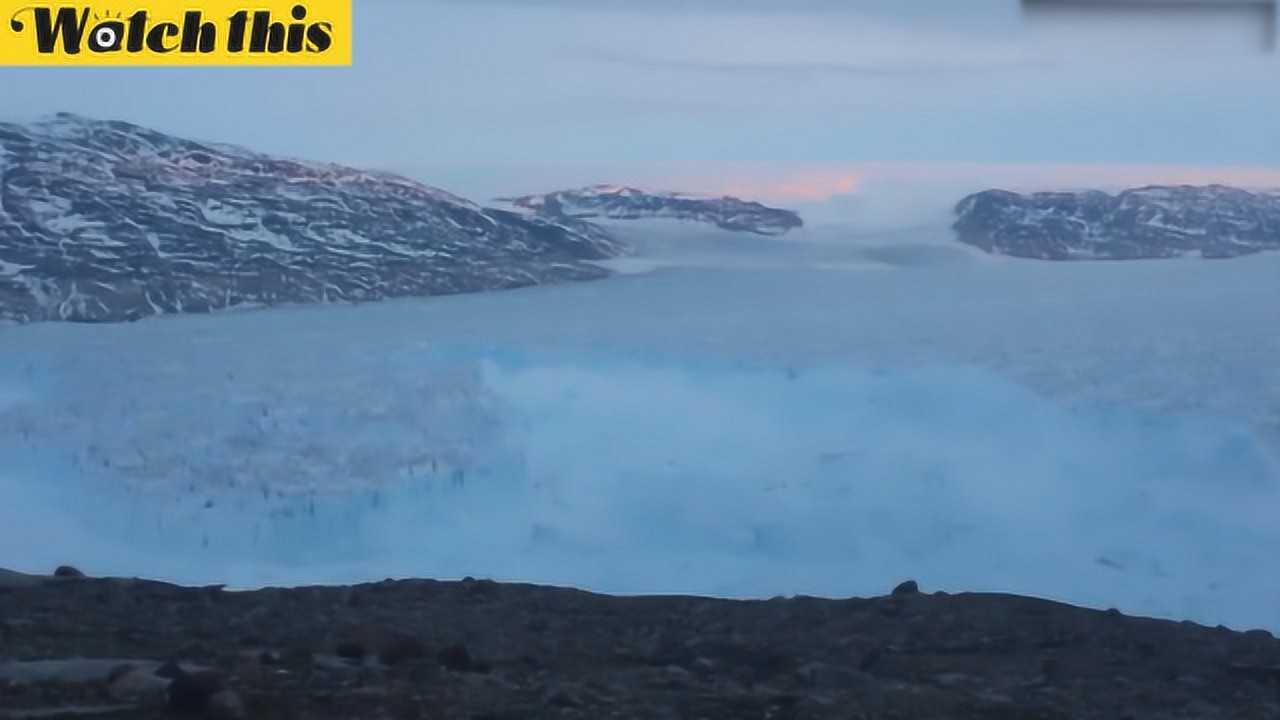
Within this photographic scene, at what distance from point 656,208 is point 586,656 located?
177 centimetres

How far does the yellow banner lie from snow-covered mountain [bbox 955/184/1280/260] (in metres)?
2.61

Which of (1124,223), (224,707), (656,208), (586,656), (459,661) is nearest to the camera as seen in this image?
(224,707)

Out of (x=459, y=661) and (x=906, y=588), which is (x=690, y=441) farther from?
(x=459, y=661)

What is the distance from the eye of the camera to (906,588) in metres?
6.77

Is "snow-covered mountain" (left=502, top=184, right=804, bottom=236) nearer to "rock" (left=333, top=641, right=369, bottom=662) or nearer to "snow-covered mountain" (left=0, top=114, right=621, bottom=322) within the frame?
"snow-covered mountain" (left=0, top=114, right=621, bottom=322)

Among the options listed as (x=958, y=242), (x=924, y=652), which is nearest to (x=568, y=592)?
(x=924, y=652)

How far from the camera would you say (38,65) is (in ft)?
22.2

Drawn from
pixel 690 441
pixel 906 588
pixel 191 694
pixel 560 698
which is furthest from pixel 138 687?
pixel 906 588

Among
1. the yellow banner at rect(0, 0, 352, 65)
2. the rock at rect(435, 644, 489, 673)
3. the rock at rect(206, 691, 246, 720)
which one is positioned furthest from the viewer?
the yellow banner at rect(0, 0, 352, 65)

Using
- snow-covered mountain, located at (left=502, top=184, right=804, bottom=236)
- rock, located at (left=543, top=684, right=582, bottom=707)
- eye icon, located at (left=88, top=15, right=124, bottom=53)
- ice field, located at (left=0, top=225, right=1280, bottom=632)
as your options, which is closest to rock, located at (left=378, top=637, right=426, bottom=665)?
ice field, located at (left=0, top=225, right=1280, bottom=632)

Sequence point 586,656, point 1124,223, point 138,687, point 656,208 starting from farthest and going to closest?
point 1124,223, point 656,208, point 586,656, point 138,687

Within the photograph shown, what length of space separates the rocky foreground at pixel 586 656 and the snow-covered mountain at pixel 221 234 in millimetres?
1160

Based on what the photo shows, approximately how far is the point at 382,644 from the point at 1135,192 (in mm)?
3451

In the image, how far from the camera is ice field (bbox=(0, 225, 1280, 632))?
6.75 meters
